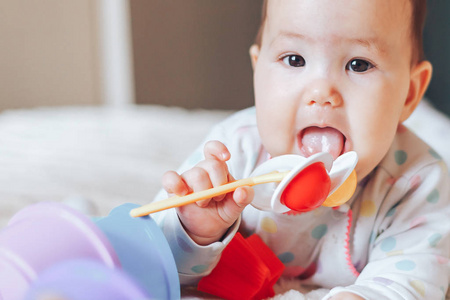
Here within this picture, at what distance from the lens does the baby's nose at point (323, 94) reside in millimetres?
666

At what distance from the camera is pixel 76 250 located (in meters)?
0.46

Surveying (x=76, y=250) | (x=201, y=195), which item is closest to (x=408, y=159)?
(x=201, y=195)

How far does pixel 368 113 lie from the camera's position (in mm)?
688

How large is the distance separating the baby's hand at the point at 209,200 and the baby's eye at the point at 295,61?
167 mm

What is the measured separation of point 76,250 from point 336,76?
1.32ft

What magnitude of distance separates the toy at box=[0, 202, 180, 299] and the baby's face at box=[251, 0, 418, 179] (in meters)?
0.26

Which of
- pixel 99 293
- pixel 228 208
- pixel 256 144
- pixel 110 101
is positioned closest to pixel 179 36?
pixel 110 101

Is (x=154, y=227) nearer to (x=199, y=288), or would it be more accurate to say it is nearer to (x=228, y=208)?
(x=228, y=208)

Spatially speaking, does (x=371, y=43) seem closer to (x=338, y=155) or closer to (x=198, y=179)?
(x=338, y=155)

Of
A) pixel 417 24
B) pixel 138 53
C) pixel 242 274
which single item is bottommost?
pixel 138 53

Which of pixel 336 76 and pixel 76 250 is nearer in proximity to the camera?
pixel 76 250

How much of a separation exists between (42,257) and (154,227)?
14 cm

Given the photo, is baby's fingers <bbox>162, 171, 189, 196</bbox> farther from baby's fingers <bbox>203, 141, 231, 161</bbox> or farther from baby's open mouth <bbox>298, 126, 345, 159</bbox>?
baby's open mouth <bbox>298, 126, 345, 159</bbox>

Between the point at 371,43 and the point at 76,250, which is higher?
the point at 371,43
